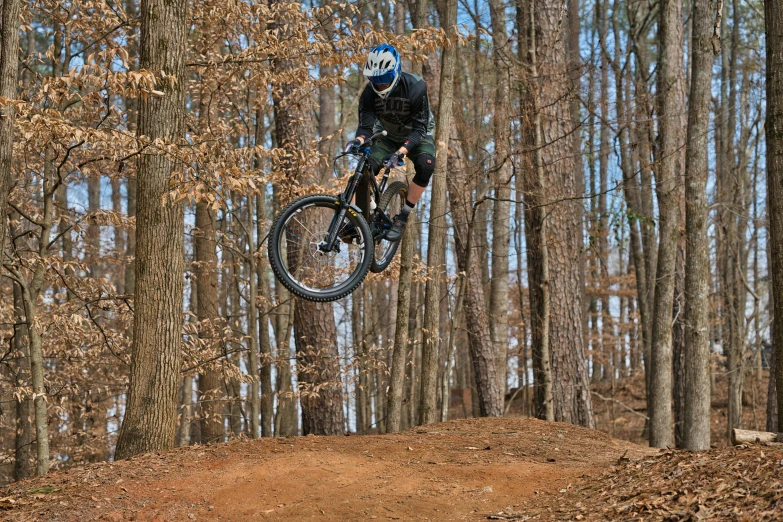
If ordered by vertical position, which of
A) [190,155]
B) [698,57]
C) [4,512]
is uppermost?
[698,57]

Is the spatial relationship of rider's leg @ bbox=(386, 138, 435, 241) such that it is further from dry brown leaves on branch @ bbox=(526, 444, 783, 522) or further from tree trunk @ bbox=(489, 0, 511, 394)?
tree trunk @ bbox=(489, 0, 511, 394)

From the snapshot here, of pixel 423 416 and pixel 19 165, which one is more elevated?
pixel 19 165

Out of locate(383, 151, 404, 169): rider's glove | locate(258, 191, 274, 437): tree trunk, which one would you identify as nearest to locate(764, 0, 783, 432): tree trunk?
locate(383, 151, 404, 169): rider's glove

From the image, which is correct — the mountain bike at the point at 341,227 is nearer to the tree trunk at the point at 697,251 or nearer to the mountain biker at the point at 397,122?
the mountain biker at the point at 397,122

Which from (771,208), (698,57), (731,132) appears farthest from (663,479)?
(731,132)

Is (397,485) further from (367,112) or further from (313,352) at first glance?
(313,352)

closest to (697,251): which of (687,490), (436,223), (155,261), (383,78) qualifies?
(436,223)

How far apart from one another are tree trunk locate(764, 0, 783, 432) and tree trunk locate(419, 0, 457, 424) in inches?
147

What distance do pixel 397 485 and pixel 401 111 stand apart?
3335mm

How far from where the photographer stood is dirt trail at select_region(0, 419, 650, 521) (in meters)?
5.94

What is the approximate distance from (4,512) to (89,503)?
0.70 meters

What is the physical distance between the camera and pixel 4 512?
20.2 feet

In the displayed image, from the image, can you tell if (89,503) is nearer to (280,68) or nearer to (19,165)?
(19,165)

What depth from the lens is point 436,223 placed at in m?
9.68
